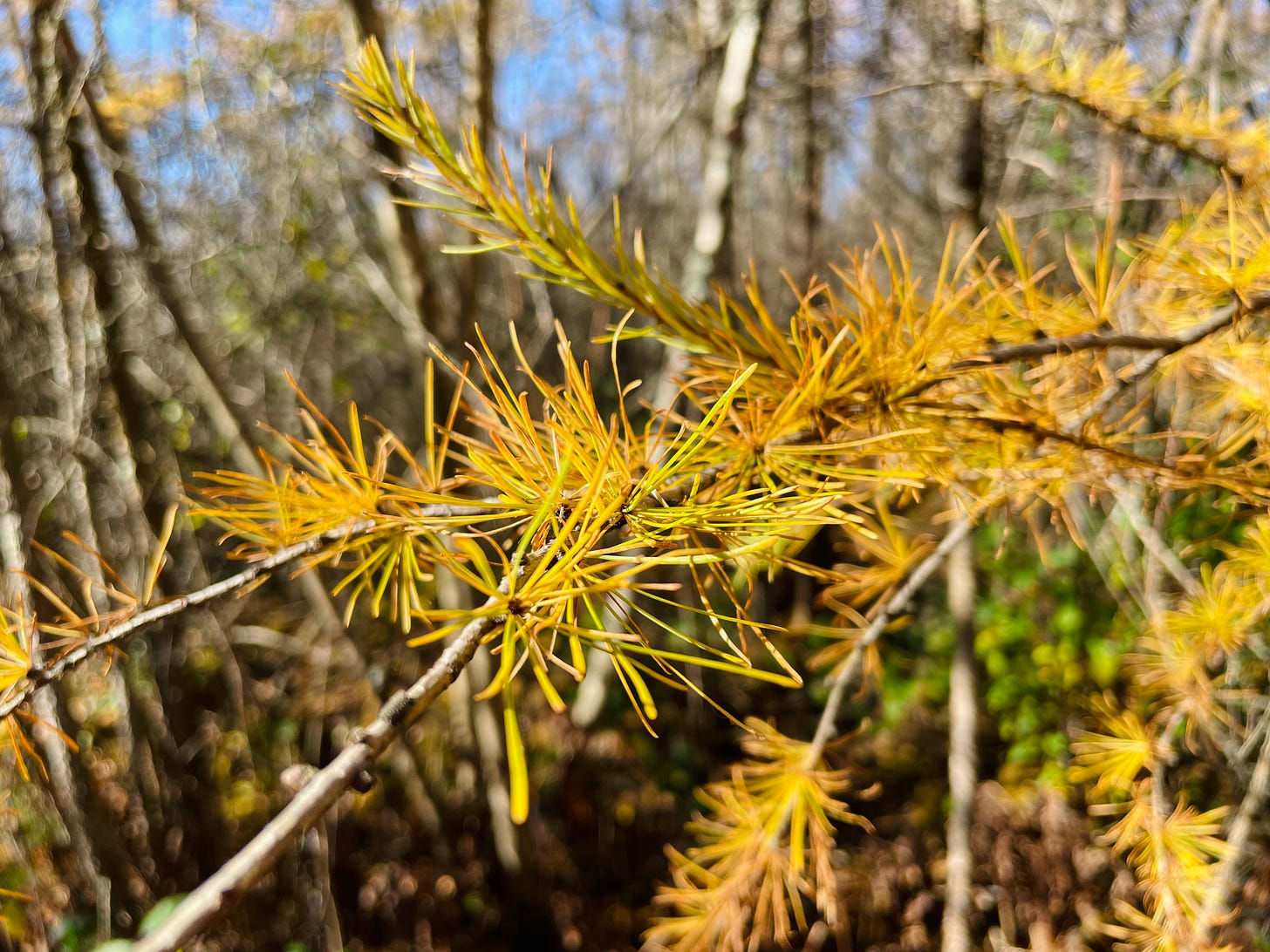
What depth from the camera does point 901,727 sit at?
2.52 metres

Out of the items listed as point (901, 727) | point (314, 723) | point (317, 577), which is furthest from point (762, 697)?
point (317, 577)

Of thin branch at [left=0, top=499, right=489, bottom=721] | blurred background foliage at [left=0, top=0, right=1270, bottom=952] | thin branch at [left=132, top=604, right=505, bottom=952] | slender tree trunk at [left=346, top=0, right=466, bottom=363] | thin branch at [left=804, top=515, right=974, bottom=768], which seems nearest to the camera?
thin branch at [left=132, top=604, right=505, bottom=952]

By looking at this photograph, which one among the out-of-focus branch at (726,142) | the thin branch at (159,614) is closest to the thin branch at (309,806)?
the thin branch at (159,614)

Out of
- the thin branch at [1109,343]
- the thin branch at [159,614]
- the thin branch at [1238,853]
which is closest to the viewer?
the thin branch at [159,614]

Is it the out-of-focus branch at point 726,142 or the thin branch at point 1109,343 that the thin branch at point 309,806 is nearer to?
the thin branch at point 1109,343

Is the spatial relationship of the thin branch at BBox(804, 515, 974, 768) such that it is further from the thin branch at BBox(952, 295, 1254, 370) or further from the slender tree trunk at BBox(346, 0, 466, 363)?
the slender tree trunk at BBox(346, 0, 466, 363)

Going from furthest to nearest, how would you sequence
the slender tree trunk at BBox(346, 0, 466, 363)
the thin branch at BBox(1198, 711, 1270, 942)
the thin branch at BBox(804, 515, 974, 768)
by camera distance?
the slender tree trunk at BBox(346, 0, 466, 363) < the thin branch at BBox(1198, 711, 1270, 942) < the thin branch at BBox(804, 515, 974, 768)

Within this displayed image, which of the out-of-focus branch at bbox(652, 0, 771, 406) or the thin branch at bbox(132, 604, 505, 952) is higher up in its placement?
the out-of-focus branch at bbox(652, 0, 771, 406)

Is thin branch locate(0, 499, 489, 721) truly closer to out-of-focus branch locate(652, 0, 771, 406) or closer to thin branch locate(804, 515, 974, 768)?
thin branch locate(804, 515, 974, 768)

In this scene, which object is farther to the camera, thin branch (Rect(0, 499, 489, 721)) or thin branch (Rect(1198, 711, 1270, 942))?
thin branch (Rect(1198, 711, 1270, 942))

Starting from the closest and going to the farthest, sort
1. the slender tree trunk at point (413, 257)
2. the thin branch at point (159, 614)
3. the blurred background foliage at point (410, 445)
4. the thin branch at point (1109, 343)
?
1. the thin branch at point (159, 614)
2. the thin branch at point (1109, 343)
3. the slender tree trunk at point (413, 257)
4. the blurred background foliage at point (410, 445)

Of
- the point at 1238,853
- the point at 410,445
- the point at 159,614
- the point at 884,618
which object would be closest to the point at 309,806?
the point at 159,614

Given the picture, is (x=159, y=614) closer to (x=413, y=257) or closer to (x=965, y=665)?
(x=413, y=257)

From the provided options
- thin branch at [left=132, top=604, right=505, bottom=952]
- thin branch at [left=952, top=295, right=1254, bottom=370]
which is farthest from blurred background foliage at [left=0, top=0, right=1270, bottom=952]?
thin branch at [left=132, top=604, right=505, bottom=952]
